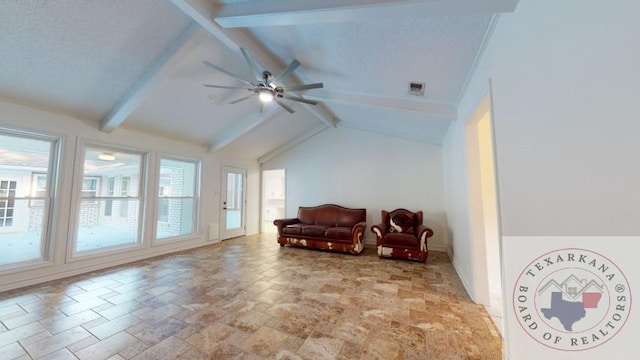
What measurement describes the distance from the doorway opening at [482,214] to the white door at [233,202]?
214 inches

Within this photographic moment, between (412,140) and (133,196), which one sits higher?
(412,140)

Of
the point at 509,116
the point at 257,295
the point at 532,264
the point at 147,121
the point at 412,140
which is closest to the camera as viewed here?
the point at 532,264

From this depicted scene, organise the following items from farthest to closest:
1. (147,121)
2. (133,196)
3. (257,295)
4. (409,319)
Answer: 1. (133,196)
2. (147,121)
3. (257,295)
4. (409,319)

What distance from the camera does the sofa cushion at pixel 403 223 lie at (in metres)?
4.61

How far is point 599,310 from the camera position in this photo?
0.87 meters

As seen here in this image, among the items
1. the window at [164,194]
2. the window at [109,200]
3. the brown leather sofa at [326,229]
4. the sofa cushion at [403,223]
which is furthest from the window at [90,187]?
the sofa cushion at [403,223]

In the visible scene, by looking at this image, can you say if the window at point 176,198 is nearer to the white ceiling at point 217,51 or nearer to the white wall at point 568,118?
the white ceiling at point 217,51

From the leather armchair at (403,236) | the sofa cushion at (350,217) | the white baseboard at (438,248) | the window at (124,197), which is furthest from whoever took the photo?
the sofa cushion at (350,217)

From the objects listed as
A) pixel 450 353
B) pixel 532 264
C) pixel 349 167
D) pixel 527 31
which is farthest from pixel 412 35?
Answer: pixel 349 167

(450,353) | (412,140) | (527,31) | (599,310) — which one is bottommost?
(450,353)

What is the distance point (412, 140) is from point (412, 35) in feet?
11.7

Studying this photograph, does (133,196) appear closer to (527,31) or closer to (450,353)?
(450,353)

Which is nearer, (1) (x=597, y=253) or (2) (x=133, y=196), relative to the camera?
(1) (x=597, y=253)

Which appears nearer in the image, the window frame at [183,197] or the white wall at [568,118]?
the white wall at [568,118]
